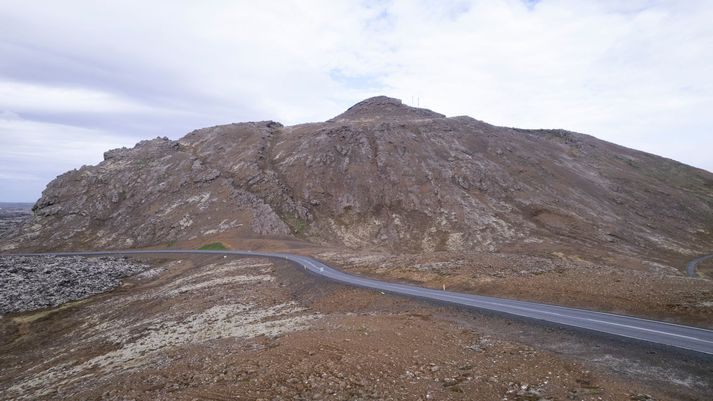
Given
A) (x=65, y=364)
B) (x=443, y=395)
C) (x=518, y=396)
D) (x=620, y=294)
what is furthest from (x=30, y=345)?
(x=620, y=294)

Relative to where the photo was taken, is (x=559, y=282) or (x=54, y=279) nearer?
(x=559, y=282)

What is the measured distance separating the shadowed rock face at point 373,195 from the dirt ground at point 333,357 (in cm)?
3693

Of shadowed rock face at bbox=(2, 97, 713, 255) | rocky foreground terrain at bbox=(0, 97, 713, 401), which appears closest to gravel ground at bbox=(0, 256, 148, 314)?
rocky foreground terrain at bbox=(0, 97, 713, 401)

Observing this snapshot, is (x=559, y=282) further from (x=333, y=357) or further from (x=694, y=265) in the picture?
(x=694, y=265)

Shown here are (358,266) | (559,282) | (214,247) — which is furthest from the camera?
(214,247)

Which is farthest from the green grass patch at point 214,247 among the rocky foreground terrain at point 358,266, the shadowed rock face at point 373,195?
the shadowed rock face at point 373,195

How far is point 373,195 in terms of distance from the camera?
7025 centimetres

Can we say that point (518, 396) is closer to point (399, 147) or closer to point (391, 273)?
point (391, 273)

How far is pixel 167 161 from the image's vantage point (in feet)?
267

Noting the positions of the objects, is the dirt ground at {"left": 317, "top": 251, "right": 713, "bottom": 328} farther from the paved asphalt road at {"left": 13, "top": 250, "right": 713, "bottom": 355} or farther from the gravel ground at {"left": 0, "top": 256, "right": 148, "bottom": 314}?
the gravel ground at {"left": 0, "top": 256, "right": 148, "bottom": 314}

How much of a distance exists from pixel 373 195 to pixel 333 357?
189ft

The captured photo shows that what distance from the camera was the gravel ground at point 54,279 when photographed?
34.8 m

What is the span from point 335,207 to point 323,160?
12490mm

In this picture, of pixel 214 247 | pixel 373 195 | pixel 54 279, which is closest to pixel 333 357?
pixel 54 279
